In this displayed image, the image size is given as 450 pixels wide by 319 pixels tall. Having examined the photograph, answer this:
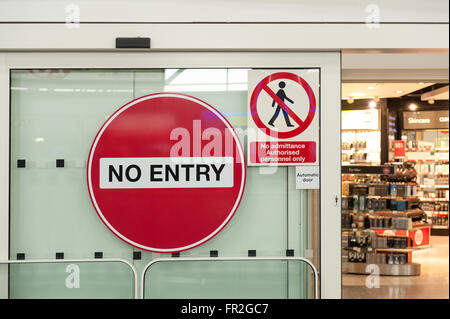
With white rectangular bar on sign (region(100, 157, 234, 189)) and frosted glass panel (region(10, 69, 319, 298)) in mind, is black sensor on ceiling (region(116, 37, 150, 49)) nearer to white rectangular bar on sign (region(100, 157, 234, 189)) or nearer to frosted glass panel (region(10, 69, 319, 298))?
frosted glass panel (region(10, 69, 319, 298))

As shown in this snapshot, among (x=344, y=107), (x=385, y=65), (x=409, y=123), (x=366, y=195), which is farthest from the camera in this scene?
(x=409, y=123)

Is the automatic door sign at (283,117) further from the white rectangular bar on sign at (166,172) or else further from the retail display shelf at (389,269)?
the retail display shelf at (389,269)

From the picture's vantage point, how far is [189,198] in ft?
10.4

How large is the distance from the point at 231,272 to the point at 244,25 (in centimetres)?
177

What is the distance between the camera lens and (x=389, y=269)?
6.52 metres

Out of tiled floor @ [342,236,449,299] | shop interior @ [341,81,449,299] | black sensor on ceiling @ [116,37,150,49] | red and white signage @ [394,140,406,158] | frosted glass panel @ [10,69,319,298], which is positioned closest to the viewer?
black sensor on ceiling @ [116,37,150,49]

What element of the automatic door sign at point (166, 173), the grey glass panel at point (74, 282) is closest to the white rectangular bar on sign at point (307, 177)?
the automatic door sign at point (166, 173)

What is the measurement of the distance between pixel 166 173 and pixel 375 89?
21.5 ft

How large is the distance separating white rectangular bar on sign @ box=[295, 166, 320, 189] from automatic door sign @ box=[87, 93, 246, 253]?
0.40m

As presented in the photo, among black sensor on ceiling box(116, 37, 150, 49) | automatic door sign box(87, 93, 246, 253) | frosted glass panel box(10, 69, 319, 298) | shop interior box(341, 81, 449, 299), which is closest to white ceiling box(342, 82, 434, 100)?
shop interior box(341, 81, 449, 299)

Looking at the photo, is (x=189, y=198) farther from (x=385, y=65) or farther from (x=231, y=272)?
(x=385, y=65)

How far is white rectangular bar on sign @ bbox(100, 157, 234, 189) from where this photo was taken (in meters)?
3.14

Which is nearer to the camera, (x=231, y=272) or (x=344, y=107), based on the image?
(x=231, y=272)
